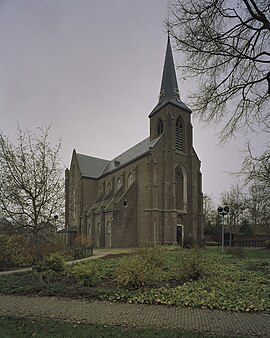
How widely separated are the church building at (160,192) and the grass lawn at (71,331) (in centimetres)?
3229

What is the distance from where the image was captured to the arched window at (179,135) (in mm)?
A: 45941

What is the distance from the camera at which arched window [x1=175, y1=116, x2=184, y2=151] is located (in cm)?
4594

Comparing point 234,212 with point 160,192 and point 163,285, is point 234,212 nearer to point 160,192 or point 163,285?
point 160,192

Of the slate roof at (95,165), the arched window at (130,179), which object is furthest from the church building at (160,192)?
the slate roof at (95,165)

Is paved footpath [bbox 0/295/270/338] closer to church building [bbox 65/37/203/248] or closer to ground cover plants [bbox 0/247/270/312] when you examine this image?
ground cover plants [bbox 0/247/270/312]

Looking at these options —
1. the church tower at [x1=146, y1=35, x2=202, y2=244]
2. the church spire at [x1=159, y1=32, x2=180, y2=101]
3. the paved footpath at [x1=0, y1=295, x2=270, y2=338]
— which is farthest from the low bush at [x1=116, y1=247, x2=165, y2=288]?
the church spire at [x1=159, y1=32, x2=180, y2=101]

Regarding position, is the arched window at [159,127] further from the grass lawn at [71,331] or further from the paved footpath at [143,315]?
the grass lawn at [71,331]

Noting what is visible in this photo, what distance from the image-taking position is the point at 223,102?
8242mm

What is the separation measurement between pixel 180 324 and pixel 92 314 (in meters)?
2.19

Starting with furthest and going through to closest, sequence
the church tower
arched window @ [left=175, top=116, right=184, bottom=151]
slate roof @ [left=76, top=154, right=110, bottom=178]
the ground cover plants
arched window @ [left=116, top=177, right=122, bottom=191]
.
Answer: slate roof @ [left=76, top=154, right=110, bottom=178]
arched window @ [left=116, top=177, right=122, bottom=191]
arched window @ [left=175, top=116, right=184, bottom=151]
the church tower
the ground cover plants

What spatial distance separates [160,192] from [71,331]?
3541cm

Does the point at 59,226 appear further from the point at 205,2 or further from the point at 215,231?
the point at 215,231

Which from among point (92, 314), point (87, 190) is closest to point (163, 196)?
point (87, 190)

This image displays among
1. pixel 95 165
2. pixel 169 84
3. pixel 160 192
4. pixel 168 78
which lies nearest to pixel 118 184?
→ pixel 160 192
